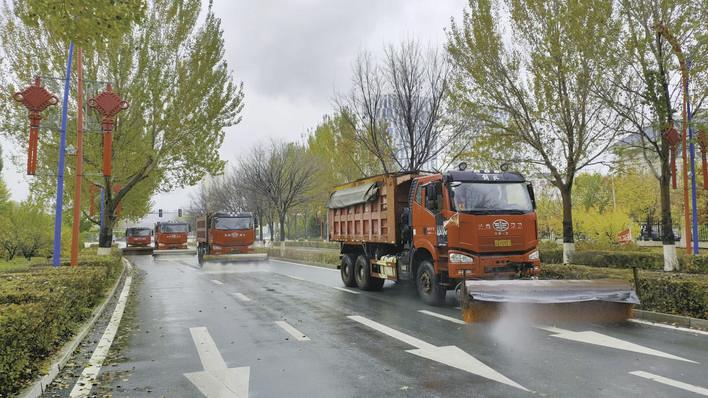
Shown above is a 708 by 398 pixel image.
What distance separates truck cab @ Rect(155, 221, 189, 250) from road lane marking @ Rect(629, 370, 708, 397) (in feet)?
117

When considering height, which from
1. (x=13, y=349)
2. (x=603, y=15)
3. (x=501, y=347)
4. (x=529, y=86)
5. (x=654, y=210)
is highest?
(x=603, y=15)

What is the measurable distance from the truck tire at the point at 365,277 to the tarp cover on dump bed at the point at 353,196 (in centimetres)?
162

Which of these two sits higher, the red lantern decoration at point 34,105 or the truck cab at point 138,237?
the red lantern decoration at point 34,105

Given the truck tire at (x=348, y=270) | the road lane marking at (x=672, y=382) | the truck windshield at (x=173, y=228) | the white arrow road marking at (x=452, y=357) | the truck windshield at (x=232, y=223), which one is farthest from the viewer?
the truck windshield at (x=173, y=228)

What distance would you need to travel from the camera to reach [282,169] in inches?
1556

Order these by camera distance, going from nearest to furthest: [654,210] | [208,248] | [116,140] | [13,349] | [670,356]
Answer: [13,349] → [670,356] → [116,140] → [208,248] → [654,210]

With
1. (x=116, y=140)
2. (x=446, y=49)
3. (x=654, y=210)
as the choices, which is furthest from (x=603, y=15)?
(x=654, y=210)

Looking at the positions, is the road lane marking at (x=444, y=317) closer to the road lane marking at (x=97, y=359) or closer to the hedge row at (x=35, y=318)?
the road lane marking at (x=97, y=359)

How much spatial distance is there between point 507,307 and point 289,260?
22438mm

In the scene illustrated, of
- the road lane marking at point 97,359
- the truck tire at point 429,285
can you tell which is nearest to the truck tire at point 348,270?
the truck tire at point 429,285

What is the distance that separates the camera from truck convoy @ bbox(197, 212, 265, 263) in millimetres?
27234

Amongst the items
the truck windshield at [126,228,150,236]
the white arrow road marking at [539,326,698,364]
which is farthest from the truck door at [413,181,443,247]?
the truck windshield at [126,228,150,236]

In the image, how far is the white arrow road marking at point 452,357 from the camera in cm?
562

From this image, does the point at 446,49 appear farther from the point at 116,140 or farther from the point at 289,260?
the point at 289,260
